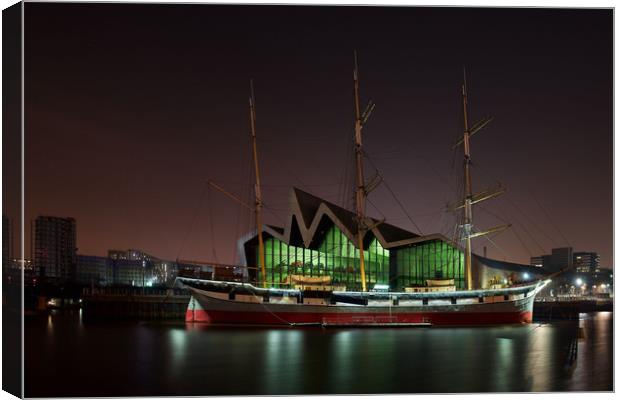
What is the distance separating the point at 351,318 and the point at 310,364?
965 cm

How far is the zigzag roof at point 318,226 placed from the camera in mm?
24141

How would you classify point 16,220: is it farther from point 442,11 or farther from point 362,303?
point 362,303

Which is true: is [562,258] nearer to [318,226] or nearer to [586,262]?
[586,262]

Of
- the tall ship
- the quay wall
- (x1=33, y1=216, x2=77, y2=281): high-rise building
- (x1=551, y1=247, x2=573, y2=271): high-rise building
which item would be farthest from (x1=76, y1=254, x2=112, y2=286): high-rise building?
(x1=551, y1=247, x2=573, y2=271): high-rise building

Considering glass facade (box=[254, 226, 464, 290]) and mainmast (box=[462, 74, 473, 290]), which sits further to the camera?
glass facade (box=[254, 226, 464, 290])

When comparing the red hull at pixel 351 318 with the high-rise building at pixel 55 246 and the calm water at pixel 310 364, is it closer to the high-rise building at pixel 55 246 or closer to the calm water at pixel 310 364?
the calm water at pixel 310 364

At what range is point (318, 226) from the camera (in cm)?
2542

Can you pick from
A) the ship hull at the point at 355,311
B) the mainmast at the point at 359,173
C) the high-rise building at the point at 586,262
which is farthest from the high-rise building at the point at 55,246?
the high-rise building at the point at 586,262

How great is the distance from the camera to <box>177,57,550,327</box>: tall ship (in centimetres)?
1983

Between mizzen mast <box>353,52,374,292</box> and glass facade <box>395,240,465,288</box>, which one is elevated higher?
mizzen mast <box>353,52,374,292</box>

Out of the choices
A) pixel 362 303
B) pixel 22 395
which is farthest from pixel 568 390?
pixel 362 303

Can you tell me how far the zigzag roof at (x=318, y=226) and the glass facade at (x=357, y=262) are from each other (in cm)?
49

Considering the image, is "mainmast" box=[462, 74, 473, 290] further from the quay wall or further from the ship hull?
the quay wall

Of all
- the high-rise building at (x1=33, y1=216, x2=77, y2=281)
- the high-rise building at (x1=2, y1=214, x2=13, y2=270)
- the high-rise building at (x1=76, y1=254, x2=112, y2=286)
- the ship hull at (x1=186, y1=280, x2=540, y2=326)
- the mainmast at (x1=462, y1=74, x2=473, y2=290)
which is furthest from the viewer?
the high-rise building at (x1=76, y1=254, x2=112, y2=286)
